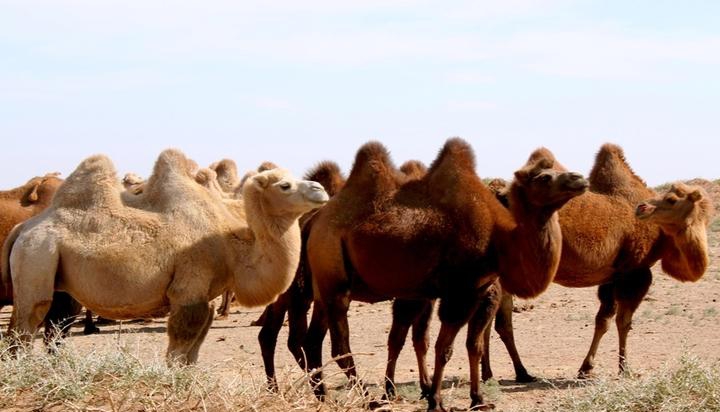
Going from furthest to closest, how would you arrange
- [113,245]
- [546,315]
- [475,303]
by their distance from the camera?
[546,315], [475,303], [113,245]

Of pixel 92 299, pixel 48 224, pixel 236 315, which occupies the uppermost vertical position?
pixel 48 224

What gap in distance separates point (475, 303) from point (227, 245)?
7.02ft

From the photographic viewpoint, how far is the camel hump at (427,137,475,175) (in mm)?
10273

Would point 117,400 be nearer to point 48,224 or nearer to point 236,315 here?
point 48,224

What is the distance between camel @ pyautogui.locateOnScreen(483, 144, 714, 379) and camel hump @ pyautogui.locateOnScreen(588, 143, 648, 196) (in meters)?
0.06

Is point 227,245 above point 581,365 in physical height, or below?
above

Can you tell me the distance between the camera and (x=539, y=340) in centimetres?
1436

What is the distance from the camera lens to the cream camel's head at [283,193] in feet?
29.8

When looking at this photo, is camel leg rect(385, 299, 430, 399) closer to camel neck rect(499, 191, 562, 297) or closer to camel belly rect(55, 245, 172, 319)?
camel neck rect(499, 191, 562, 297)

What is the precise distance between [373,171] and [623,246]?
2884 mm

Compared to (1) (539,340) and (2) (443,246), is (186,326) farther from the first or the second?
(1) (539,340)

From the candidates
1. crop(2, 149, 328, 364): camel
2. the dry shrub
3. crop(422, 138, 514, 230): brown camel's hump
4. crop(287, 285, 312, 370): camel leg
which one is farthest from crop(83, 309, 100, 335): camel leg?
the dry shrub

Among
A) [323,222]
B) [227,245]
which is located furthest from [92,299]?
[323,222]

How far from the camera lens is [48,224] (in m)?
9.05
